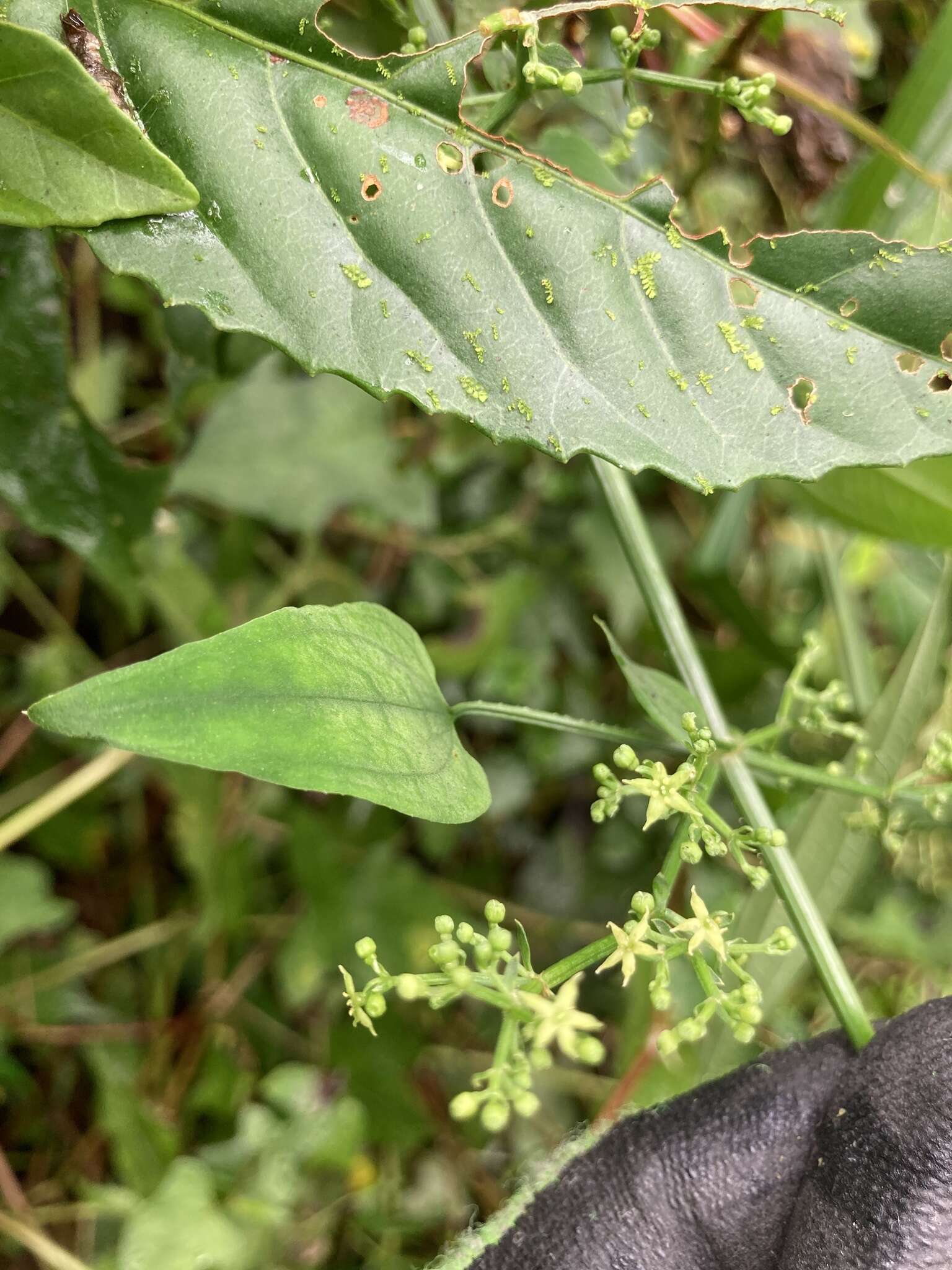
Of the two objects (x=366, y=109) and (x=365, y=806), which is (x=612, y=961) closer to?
(x=366, y=109)

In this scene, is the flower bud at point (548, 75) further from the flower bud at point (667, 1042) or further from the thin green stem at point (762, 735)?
the flower bud at point (667, 1042)

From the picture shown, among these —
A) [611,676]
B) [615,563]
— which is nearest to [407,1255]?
[611,676]

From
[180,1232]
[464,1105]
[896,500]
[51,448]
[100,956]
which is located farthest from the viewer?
[100,956]

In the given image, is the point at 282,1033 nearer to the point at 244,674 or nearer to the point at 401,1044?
the point at 401,1044

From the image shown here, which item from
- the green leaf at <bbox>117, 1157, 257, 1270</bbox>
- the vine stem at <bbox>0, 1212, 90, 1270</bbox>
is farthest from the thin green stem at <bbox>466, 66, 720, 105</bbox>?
the vine stem at <bbox>0, 1212, 90, 1270</bbox>

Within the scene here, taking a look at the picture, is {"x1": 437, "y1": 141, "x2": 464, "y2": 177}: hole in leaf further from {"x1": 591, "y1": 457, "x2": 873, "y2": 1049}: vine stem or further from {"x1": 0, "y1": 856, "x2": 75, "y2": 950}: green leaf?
{"x1": 0, "y1": 856, "x2": 75, "y2": 950}: green leaf

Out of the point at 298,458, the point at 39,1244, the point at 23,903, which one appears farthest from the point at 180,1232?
the point at 298,458
